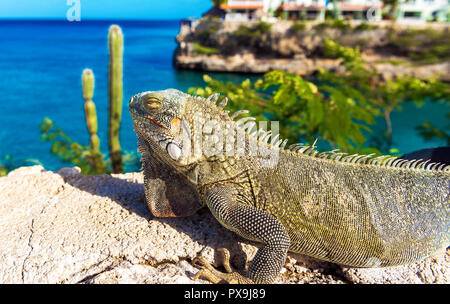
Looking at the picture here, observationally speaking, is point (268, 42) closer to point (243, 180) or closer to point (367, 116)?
point (367, 116)

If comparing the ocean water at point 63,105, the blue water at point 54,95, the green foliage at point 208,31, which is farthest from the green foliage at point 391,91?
the green foliage at point 208,31

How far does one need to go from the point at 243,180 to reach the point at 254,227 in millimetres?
477

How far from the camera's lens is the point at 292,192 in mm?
2914

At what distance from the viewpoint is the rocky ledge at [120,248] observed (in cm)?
277

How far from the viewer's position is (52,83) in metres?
34.4

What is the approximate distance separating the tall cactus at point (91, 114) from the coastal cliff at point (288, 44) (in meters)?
25.5

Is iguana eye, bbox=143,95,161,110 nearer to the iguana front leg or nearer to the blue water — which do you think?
the iguana front leg

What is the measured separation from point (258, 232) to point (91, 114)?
754 cm

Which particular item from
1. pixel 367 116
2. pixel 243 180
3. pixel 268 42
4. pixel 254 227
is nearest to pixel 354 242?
pixel 254 227

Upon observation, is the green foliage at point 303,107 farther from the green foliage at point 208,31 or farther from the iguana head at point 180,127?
the green foliage at point 208,31

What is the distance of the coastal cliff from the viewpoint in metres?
34.0

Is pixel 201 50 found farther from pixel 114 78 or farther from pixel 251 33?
pixel 114 78

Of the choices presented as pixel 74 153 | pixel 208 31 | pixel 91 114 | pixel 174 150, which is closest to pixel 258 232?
pixel 174 150

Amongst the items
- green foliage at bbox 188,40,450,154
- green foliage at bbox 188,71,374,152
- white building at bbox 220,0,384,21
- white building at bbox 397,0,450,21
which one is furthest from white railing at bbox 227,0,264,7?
green foliage at bbox 188,71,374,152
